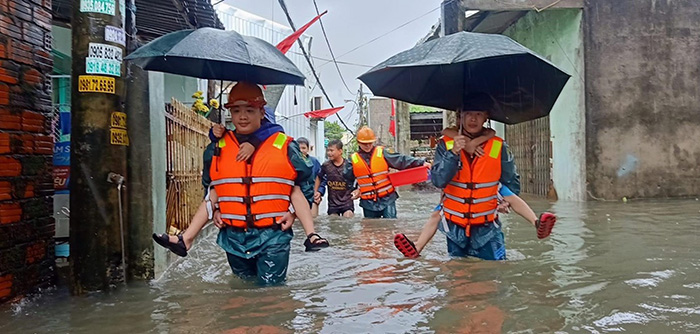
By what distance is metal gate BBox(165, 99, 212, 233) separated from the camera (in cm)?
602

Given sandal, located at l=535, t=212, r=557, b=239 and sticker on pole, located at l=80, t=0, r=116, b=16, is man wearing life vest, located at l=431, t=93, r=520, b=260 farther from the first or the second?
sticker on pole, located at l=80, t=0, r=116, b=16

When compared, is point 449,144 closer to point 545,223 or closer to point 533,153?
point 545,223

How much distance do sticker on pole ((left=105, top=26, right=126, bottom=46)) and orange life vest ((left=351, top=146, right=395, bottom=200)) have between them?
5.08 metres

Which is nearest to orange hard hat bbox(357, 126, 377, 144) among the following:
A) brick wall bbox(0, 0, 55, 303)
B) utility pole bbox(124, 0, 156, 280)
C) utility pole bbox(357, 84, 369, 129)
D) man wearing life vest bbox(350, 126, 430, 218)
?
man wearing life vest bbox(350, 126, 430, 218)

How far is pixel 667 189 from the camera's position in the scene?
1149 cm

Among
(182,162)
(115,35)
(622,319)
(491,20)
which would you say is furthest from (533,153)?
Answer: (115,35)

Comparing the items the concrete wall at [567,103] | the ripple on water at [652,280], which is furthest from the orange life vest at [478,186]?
the concrete wall at [567,103]

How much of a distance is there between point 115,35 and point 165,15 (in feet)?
11.0

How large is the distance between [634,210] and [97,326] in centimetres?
877

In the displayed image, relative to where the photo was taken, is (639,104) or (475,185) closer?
(475,185)

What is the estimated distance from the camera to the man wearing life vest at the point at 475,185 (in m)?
4.45

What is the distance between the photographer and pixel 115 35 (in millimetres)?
4062

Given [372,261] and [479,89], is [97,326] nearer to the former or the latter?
[372,261]

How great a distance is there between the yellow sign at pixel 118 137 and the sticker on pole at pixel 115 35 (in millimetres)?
650
